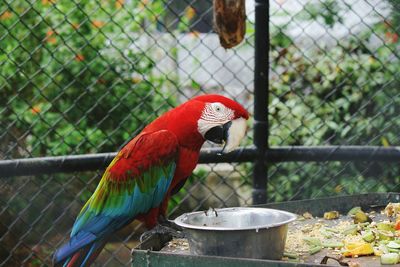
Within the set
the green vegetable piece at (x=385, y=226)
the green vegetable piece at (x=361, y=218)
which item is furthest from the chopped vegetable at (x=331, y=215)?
the green vegetable piece at (x=385, y=226)

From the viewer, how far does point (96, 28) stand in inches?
A: 154

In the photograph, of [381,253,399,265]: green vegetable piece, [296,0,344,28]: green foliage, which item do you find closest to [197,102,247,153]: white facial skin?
[381,253,399,265]: green vegetable piece

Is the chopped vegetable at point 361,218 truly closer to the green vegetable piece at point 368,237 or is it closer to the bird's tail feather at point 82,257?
the green vegetable piece at point 368,237

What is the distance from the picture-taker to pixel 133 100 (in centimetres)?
402

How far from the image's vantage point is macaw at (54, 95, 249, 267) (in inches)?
101

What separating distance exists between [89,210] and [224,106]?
631 mm

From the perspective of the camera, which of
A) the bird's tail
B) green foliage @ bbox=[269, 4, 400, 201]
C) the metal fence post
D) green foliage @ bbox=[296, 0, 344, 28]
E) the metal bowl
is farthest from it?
green foliage @ bbox=[296, 0, 344, 28]

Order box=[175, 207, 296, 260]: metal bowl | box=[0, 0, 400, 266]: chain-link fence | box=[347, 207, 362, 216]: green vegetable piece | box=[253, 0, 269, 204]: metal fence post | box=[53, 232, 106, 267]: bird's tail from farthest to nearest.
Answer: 1. box=[0, 0, 400, 266]: chain-link fence
2. box=[253, 0, 269, 204]: metal fence post
3. box=[53, 232, 106, 267]: bird's tail
4. box=[347, 207, 362, 216]: green vegetable piece
5. box=[175, 207, 296, 260]: metal bowl

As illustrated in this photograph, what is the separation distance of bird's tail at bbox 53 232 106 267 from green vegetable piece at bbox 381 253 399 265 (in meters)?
1.13

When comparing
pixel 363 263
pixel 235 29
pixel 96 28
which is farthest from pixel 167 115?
pixel 96 28

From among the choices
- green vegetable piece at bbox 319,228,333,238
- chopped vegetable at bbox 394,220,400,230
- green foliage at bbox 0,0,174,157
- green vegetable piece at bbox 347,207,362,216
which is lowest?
chopped vegetable at bbox 394,220,400,230

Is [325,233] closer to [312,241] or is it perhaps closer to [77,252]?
[312,241]

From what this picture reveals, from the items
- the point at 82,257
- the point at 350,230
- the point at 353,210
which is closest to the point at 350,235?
the point at 350,230

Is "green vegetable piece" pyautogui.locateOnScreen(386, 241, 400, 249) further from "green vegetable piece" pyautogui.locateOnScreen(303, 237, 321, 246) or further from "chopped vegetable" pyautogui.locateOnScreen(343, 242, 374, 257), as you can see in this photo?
"green vegetable piece" pyautogui.locateOnScreen(303, 237, 321, 246)
